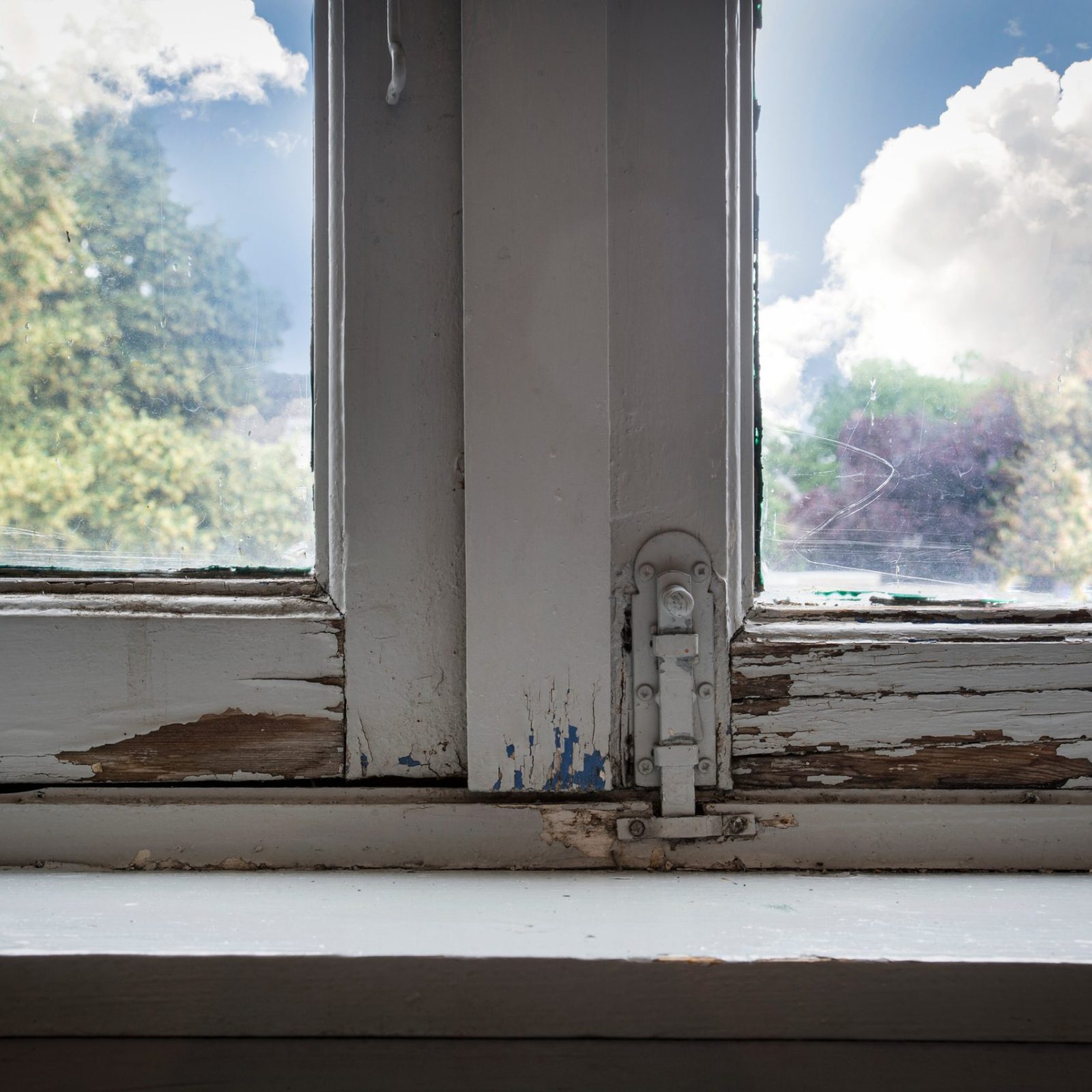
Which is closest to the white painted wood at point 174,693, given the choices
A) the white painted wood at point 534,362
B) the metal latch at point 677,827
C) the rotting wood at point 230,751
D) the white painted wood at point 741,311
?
the rotting wood at point 230,751

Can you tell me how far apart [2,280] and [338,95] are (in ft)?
1.28

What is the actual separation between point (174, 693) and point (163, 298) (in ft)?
1.28

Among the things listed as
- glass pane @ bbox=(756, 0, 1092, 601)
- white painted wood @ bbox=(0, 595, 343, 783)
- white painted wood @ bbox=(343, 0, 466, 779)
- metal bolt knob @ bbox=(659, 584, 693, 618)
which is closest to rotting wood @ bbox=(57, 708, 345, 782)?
white painted wood @ bbox=(0, 595, 343, 783)

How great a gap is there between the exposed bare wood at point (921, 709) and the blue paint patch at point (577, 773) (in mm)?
130

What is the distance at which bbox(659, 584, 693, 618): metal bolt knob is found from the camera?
0.65m

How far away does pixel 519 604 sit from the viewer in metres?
0.66

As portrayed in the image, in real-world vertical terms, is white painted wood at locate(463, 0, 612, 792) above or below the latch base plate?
above

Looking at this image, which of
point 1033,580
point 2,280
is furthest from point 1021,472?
point 2,280

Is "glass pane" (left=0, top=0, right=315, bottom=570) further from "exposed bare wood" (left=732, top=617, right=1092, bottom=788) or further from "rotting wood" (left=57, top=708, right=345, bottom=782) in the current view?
"exposed bare wood" (left=732, top=617, right=1092, bottom=788)

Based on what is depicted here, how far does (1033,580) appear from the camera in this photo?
28.7 inches

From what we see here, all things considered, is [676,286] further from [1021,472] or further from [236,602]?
[236,602]

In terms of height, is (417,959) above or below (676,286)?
below

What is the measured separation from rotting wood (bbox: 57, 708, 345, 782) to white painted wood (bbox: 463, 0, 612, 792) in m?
0.15

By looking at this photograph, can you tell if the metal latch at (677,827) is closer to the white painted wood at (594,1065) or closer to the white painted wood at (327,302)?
the white painted wood at (594,1065)
